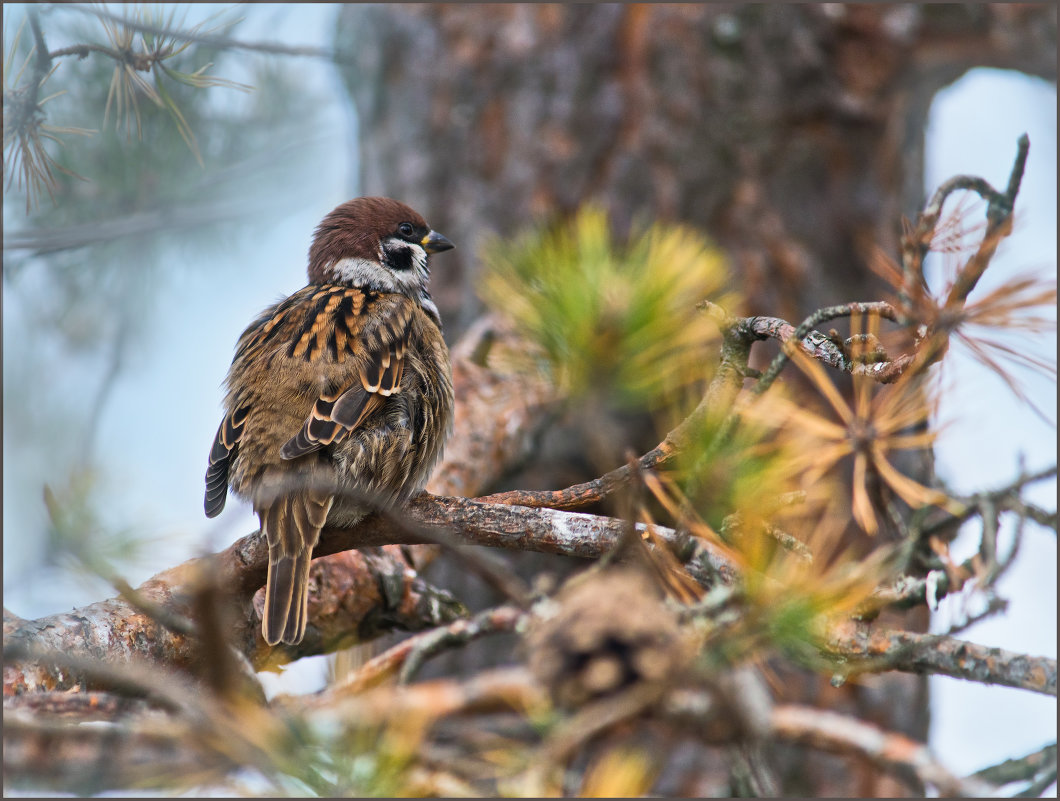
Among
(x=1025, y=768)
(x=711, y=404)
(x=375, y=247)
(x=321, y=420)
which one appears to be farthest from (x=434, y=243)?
(x=1025, y=768)

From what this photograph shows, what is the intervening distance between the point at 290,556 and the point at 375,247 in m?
1.83

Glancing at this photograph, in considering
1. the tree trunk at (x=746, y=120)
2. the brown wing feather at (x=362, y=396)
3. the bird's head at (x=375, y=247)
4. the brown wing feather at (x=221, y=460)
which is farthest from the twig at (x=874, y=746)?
the tree trunk at (x=746, y=120)

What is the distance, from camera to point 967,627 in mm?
2271

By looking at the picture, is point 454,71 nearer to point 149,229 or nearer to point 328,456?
point 149,229

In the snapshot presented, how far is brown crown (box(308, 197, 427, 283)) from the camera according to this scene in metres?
4.44

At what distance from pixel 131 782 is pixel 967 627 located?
1804 millimetres

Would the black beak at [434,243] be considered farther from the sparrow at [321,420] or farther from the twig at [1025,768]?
the twig at [1025,768]

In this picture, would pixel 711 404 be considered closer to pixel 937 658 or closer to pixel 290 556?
pixel 937 658

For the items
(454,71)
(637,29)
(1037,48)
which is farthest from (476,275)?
(1037,48)

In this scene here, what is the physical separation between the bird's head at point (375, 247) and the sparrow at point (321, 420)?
300 millimetres

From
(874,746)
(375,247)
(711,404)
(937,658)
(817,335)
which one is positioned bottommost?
(874,746)

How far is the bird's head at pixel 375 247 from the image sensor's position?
440cm

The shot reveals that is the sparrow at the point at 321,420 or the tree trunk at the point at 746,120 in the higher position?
the tree trunk at the point at 746,120

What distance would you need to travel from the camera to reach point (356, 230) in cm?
445
